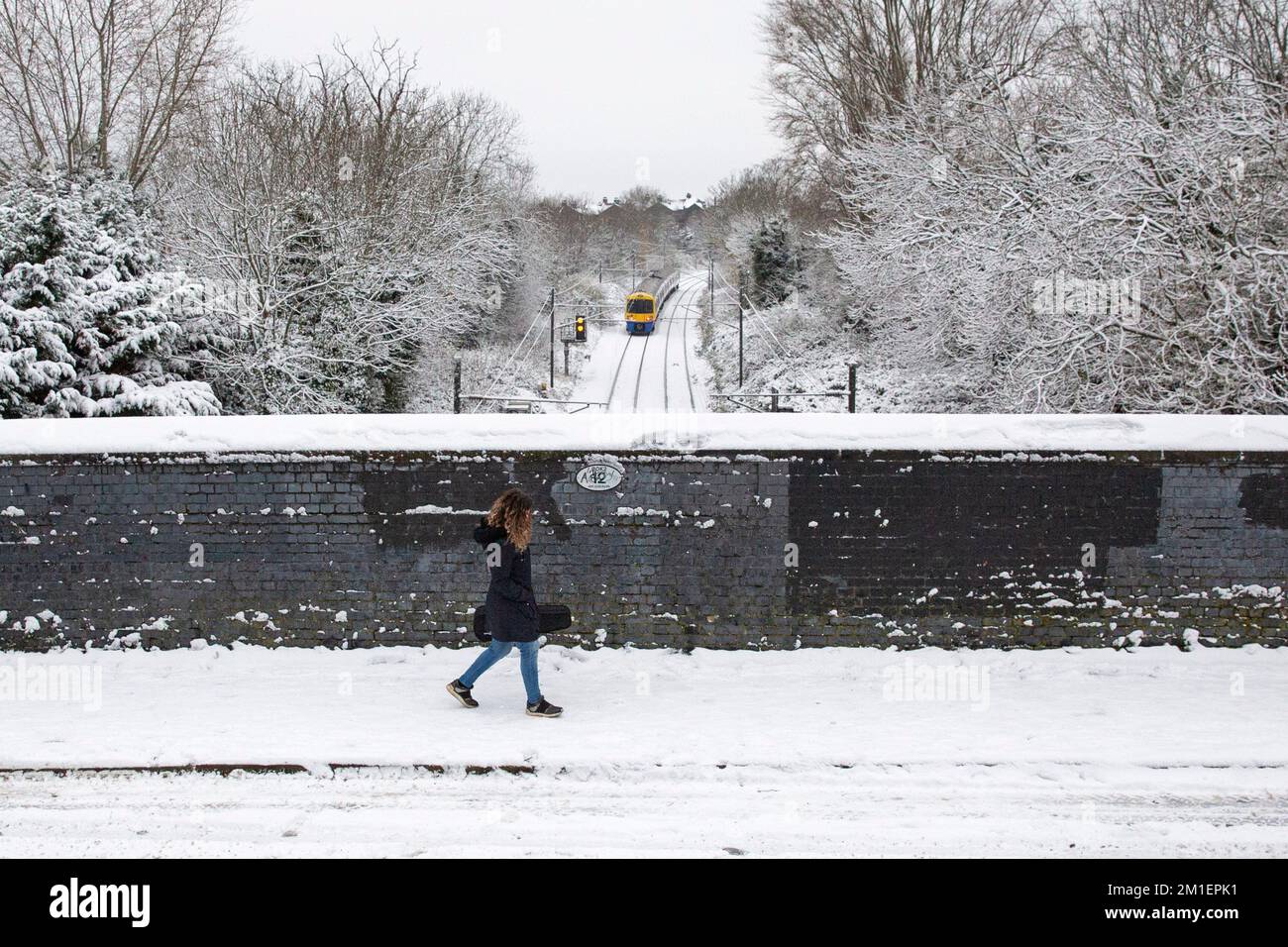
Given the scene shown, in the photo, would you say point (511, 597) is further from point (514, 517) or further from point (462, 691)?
point (462, 691)

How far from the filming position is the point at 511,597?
5887 mm

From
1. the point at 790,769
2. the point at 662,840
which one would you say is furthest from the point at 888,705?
the point at 662,840

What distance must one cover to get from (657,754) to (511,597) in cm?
144

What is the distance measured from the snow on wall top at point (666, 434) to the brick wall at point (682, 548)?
114 millimetres

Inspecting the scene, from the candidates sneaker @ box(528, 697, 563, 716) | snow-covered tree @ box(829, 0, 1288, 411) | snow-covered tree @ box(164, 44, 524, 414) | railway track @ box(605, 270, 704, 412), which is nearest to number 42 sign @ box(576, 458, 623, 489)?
sneaker @ box(528, 697, 563, 716)

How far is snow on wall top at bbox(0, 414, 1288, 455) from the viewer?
705cm

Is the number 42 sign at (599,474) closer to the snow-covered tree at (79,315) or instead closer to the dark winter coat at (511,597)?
the dark winter coat at (511,597)

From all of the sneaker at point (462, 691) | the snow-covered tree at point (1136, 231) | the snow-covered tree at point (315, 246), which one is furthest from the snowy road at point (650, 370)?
the sneaker at point (462, 691)

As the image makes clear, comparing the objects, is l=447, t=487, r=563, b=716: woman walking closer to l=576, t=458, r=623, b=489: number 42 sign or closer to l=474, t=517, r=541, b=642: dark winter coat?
l=474, t=517, r=541, b=642: dark winter coat

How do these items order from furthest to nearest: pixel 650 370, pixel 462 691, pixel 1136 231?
pixel 650 370 → pixel 1136 231 → pixel 462 691

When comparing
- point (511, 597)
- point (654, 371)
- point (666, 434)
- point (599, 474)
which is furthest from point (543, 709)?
point (654, 371)

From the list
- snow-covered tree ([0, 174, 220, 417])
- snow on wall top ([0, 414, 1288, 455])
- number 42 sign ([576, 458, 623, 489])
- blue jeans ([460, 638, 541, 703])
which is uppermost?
snow-covered tree ([0, 174, 220, 417])

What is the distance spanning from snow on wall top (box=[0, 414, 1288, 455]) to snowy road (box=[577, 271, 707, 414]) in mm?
16462
